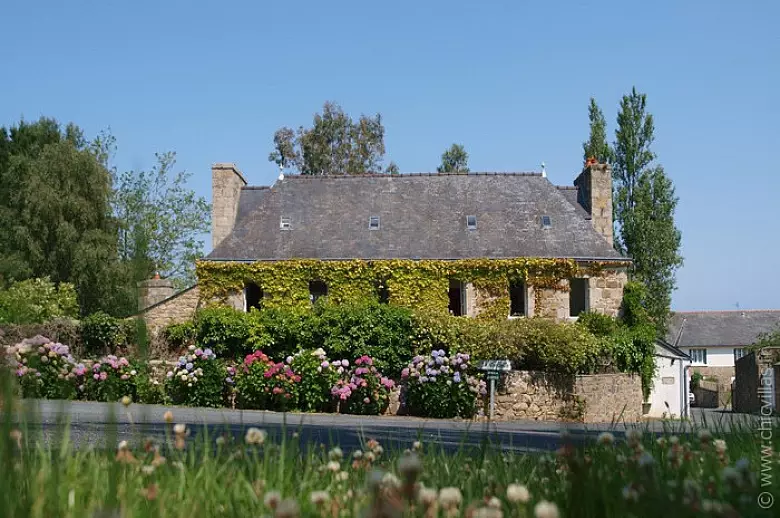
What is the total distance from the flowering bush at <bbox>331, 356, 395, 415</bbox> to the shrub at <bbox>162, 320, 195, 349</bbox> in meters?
6.04

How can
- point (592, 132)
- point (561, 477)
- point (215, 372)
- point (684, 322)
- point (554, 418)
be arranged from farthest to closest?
1. point (684, 322)
2. point (592, 132)
3. point (554, 418)
4. point (215, 372)
5. point (561, 477)

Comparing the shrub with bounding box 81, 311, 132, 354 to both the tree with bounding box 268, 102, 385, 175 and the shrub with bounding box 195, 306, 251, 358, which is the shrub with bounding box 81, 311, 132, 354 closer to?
the shrub with bounding box 195, 306, 251, 358

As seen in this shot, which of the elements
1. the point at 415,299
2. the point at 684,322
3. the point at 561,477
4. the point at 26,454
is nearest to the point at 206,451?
the point at 26,454

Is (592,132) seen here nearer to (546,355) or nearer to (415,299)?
(415,299)

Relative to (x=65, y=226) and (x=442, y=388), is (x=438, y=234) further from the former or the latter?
(x=65, y=226)

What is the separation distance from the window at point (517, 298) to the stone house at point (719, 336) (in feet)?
108

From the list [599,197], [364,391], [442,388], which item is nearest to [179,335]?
[364,391]

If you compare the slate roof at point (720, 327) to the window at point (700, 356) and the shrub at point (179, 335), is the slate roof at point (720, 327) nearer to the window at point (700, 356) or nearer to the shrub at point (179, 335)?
the window at point (700, 356)

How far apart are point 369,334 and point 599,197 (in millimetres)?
11234

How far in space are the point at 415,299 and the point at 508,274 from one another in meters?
3.14

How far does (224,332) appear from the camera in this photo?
24.2 m

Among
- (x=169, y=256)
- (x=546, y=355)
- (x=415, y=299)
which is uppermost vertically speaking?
(x=169, y=256)

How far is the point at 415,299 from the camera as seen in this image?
26453 millimetres

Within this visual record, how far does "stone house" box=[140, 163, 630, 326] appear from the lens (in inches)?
1056
